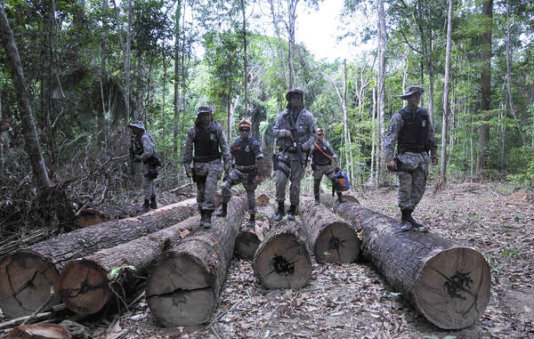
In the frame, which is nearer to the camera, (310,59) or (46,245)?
(46,245)

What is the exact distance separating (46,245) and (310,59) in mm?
27552

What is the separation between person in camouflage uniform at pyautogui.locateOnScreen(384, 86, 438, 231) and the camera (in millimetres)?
4512

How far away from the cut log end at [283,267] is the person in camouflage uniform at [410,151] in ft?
5.34

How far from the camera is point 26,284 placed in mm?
3543

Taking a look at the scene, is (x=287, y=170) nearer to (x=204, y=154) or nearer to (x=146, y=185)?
(x=204, y=154)

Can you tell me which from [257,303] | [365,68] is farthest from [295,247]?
[365,68]

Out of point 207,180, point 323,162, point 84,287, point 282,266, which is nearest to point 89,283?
point 84,287

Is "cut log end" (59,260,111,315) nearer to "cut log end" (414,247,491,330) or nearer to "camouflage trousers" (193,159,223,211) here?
"camouflage trousers" (193,159,223,211)

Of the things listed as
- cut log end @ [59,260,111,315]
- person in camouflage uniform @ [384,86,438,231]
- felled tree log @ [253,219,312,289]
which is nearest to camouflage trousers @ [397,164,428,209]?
person in camouflage uniform @ [384,86,438,231]

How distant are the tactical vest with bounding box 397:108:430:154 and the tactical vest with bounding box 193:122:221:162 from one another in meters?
3.22

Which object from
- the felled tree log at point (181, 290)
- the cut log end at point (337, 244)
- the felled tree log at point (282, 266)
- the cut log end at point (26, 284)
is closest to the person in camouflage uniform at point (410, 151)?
the cut log end at point (337, 244)

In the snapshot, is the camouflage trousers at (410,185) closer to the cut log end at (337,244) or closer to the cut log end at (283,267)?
the cut log end at (337,244)

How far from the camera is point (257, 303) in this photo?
3936mm

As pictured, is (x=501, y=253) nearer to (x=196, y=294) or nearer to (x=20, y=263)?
(x=196, y=294)
